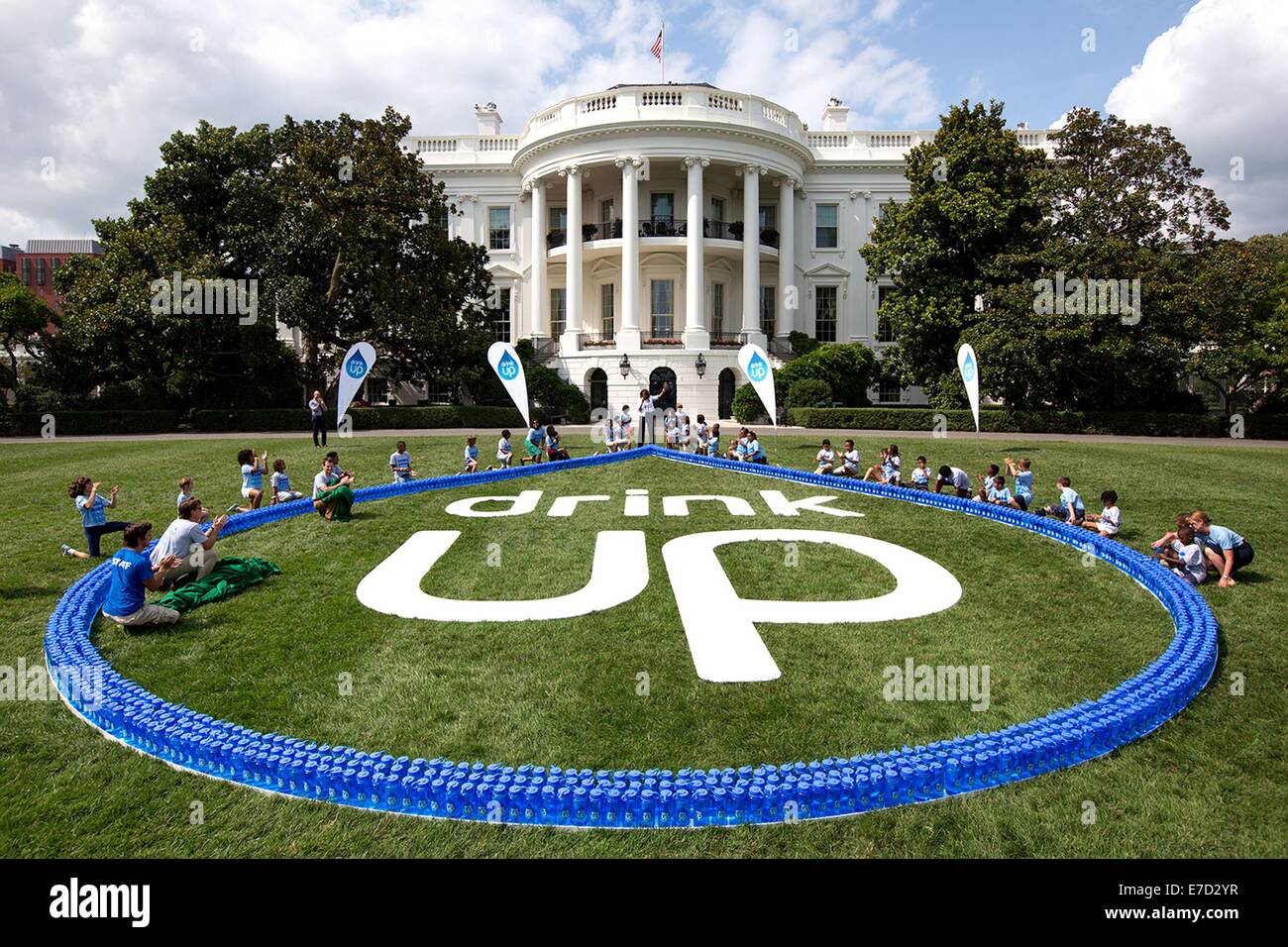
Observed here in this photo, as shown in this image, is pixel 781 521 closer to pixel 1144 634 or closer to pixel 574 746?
pixel 1144 634

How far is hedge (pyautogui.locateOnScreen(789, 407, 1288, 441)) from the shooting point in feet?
103

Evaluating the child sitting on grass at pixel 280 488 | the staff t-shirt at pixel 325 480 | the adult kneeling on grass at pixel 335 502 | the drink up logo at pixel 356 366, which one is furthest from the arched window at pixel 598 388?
the adult kneeling on grass at pixel 335 502

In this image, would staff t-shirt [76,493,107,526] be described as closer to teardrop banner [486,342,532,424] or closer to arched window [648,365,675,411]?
teardrop banner [486,342,532,424]

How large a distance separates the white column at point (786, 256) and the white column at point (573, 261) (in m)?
11.9

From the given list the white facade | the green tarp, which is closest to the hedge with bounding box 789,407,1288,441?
the white facade

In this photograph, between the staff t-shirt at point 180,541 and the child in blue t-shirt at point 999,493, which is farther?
the child in blue t-shirt at point 999,493

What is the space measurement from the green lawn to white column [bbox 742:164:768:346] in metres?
29.6

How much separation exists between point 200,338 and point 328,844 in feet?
117

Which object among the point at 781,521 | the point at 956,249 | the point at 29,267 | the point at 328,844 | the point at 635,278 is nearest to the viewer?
the point at 328,844

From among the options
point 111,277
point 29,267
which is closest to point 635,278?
point 111,277

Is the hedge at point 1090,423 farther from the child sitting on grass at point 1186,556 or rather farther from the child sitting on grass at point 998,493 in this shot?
the child sitting on grass at point 1186,556

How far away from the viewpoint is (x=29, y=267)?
3851 inches

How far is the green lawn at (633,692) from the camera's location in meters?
4.57

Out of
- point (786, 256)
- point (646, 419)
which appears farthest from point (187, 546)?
point (786, 256)
